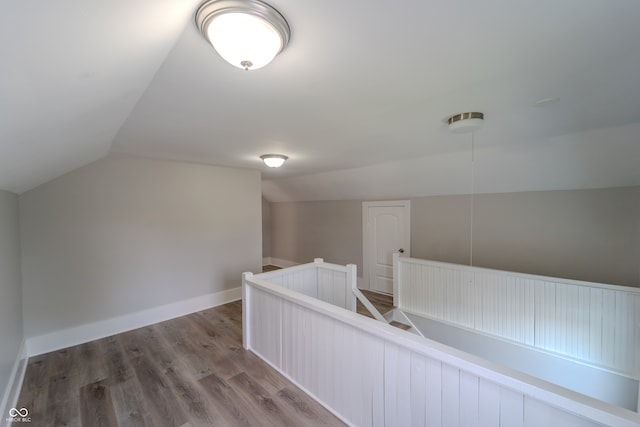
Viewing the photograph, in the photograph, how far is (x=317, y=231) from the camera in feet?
19.4

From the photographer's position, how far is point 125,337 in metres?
3.03

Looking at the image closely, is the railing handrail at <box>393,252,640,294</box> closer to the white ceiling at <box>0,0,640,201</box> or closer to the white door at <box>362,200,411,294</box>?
the white door at <box>362,200,411,294</box>

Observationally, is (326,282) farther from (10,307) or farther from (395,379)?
(10,307)

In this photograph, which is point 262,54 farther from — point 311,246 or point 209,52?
point 311,246

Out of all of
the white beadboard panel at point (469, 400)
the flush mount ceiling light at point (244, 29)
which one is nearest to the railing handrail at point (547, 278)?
the white beadboard panel at point (469, 400)

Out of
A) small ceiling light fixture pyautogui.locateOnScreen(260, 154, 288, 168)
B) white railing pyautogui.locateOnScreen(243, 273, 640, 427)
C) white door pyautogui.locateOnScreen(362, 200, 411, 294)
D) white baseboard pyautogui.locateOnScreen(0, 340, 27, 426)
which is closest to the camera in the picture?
white railing pyautogui.locateOnScreen(243, 273, 640, 427)

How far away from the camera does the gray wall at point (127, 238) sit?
2.70 meters

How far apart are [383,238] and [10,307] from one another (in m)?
4.63

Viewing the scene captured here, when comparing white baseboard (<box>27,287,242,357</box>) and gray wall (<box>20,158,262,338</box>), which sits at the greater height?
gray wall (<box>20,158,262,338</box>)

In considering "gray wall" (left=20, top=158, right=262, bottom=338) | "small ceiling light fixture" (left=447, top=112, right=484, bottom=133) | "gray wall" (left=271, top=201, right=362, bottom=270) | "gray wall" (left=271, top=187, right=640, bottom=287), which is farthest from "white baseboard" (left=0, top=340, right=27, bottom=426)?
"gray wall" (left=271, top=187, right=640, bottom=287)

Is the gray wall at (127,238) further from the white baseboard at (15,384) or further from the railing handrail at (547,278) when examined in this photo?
the railing handrail at (547,278)

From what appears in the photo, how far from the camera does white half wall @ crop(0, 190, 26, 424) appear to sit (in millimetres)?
1862

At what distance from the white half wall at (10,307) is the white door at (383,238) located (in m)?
4.52

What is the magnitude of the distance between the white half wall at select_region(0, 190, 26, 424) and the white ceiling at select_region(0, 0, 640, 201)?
389 millimetres
